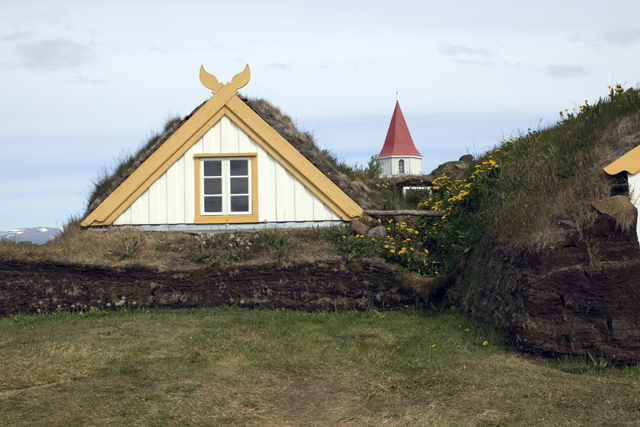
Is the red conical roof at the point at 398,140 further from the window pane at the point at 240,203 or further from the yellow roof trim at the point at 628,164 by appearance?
the yellow roof trim at the point at 628,164

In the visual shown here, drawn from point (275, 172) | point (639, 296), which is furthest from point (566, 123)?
point (275, 172)

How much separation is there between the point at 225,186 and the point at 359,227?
2.99 metres

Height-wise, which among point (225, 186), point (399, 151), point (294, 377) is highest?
point (399, 151)

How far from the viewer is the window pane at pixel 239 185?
12000 mm

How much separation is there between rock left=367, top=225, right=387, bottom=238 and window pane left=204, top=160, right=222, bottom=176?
352 cm

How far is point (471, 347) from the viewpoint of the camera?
7613 mm

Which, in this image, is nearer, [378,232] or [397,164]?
[378,232]

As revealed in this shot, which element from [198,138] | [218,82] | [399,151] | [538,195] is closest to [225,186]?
[198,138]

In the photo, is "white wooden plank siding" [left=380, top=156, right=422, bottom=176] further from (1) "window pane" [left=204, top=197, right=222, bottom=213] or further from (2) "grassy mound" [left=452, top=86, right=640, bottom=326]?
(2) "grassy mound" [left=452, top=86, right=640, bottom=326]

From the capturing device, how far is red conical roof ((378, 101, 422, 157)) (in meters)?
65.8

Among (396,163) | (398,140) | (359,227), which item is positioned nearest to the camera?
(359,227)

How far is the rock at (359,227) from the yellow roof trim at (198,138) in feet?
0.87

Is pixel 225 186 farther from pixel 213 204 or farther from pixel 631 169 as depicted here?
pixel 631 169

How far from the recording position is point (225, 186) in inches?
470
